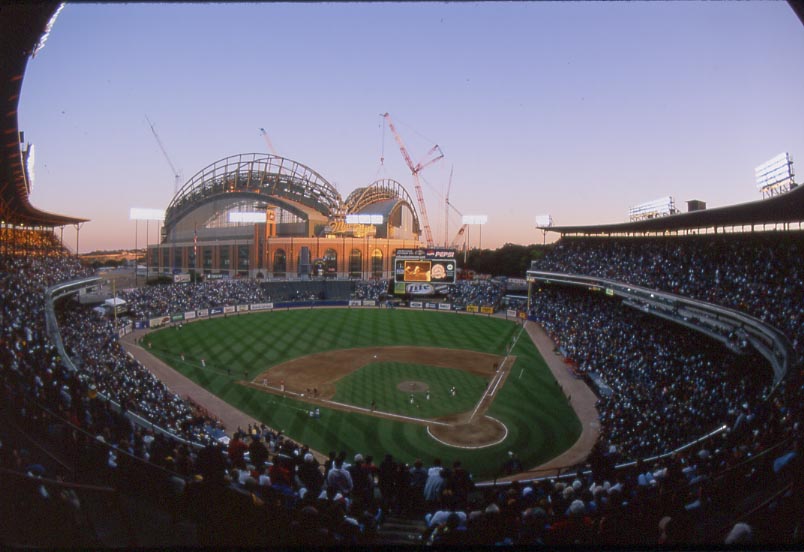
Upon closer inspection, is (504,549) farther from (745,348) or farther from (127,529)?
(745,348)

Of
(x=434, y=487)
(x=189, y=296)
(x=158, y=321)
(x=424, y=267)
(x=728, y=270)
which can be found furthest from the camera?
(x=189, y=296)

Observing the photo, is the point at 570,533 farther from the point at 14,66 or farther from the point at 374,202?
the point at 374,202

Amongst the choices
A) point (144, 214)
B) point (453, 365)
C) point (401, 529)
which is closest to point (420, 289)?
point (453, 365)

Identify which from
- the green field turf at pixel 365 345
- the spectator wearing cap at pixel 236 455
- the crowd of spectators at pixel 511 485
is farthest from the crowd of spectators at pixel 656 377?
the spectator wearing cap at pixel 236 455

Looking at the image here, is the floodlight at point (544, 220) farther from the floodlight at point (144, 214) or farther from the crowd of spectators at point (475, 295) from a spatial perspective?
the floodlight at point (144, 214)

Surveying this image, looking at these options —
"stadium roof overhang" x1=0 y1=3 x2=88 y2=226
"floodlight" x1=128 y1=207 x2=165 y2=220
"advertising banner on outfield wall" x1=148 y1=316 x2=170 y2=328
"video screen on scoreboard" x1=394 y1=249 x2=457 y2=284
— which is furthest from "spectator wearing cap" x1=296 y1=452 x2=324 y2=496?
"floodlight" x1=128 y1=207 x2=165 y2=220

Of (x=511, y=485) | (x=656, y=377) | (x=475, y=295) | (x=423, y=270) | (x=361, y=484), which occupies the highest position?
(x=423, y=270)
